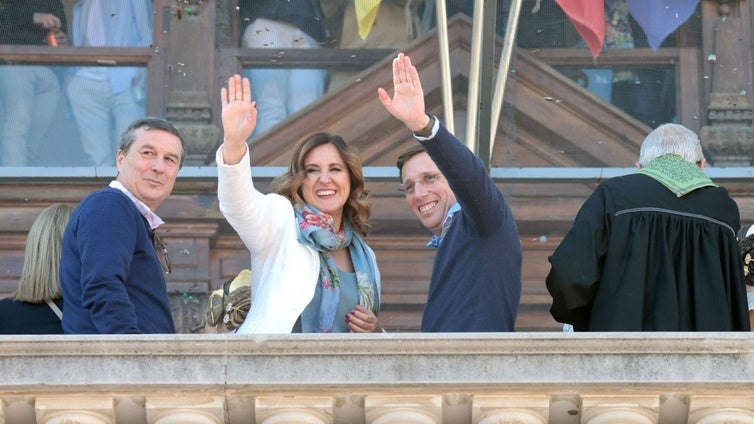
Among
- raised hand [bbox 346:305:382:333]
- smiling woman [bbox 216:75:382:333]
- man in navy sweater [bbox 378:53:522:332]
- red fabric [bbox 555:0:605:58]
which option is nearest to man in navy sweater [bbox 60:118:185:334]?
smiling woman [bbox 216:75:382:333]

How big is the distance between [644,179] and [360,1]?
3092 mm

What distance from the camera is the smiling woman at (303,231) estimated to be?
586 cm

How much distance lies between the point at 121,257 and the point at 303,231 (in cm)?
58

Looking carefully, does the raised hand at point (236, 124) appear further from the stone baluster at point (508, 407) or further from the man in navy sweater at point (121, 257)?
the stone baluster at point (508, 407)

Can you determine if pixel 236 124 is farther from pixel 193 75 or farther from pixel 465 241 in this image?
pixel 193 75

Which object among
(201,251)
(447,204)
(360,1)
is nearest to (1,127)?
(201,251)

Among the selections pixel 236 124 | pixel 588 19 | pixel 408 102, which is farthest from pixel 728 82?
pixel 236 124

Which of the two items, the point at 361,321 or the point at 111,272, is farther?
the point at 361,321

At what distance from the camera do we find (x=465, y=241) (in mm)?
5859

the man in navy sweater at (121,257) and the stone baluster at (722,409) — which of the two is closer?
the stone baluster at (722,409)

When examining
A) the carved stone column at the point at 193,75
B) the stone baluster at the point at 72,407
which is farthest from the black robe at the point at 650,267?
the carved stone column at the point at 193,75

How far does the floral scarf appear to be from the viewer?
5969 mm

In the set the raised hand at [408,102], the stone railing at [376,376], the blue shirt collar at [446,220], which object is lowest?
the stone railing at [376,376]

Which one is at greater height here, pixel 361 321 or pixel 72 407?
pixel 361 321
